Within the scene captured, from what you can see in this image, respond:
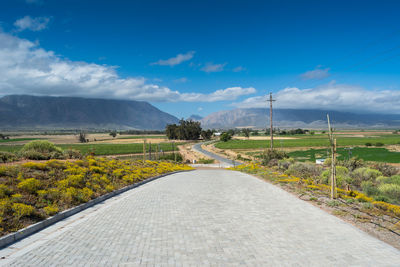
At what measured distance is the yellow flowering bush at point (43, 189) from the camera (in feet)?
23.7

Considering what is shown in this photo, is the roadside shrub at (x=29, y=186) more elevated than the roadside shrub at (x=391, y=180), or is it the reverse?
the roadside shrub at (x=29, y=186)

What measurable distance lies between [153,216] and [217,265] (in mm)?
3745

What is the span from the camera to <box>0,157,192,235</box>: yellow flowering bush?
7238 millimetres

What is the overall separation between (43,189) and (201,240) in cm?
664

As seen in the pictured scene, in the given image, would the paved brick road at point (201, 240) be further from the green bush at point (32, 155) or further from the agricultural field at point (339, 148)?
the agricultural field at point (339, 148)

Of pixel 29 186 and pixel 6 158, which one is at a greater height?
pixel 6 158

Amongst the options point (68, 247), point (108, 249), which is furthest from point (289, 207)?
point (68, 247)

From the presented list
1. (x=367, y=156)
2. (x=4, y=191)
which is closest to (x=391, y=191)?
(x=4, y=191)

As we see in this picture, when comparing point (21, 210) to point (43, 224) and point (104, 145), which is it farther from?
point (104, 145)

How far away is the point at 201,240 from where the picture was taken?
241 inches

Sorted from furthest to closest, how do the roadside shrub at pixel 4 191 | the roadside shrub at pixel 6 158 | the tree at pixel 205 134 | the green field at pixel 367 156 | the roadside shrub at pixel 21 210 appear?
the tree at pixel 205 134 → the green field at pixel 367 156 → the roadside shrub at pixel 6 158 → the roadside shrub at pixel 4 191 → the roadside shrub at pixel 21 210

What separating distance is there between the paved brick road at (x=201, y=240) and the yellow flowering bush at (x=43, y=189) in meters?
0.81

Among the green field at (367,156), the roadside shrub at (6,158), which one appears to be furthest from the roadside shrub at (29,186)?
the green field at (367,156)

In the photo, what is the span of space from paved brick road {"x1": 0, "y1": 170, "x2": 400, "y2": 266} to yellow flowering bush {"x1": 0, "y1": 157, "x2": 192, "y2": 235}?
2.66ft
